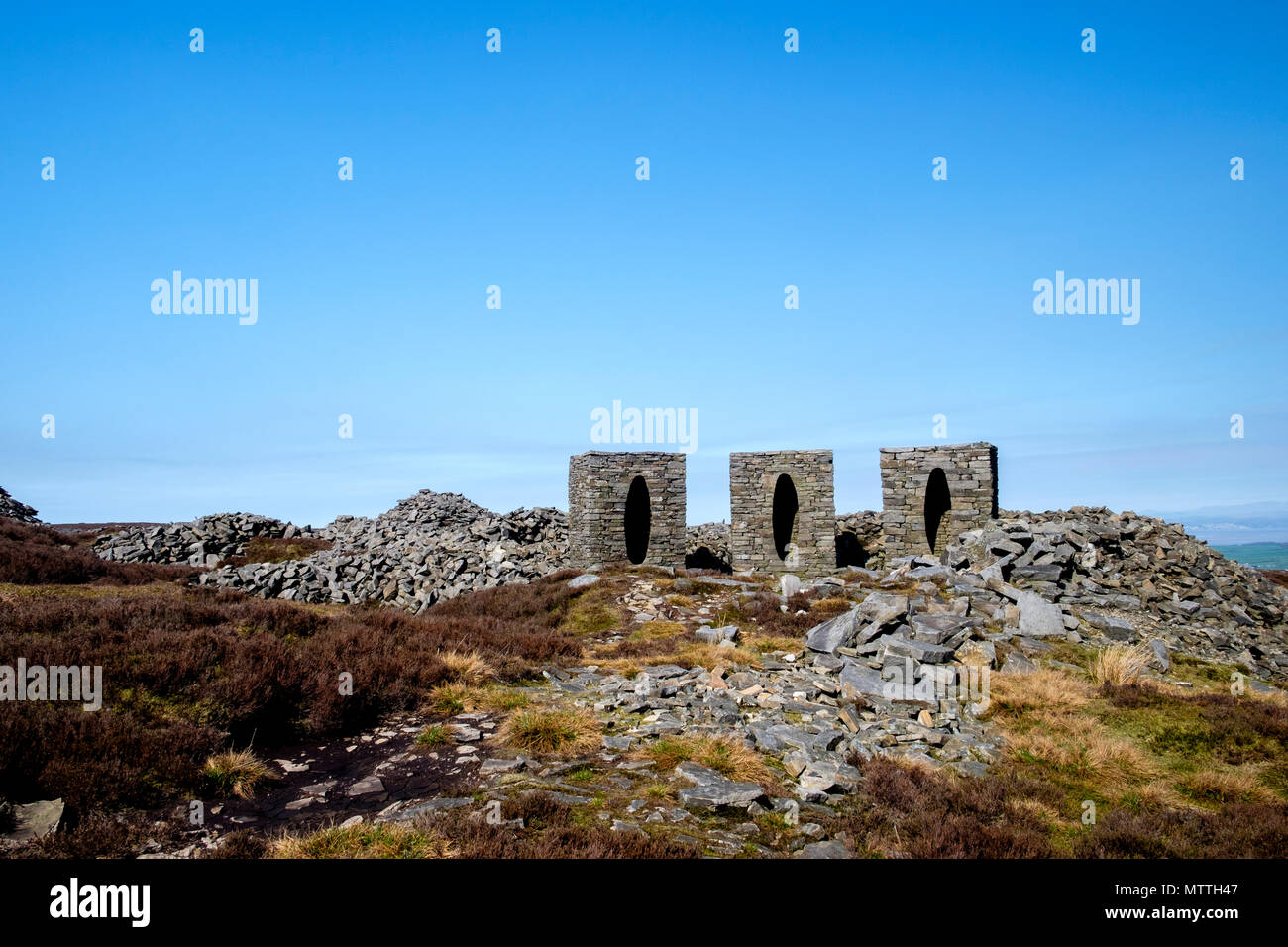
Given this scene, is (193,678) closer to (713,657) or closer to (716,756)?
(716,756)

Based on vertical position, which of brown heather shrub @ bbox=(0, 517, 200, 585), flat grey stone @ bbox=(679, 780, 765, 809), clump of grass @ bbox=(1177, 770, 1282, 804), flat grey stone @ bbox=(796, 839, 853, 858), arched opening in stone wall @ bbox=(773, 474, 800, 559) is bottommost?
clump of grass @ bbox=(1177, 770, 1282, 804)

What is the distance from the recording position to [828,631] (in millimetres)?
15250

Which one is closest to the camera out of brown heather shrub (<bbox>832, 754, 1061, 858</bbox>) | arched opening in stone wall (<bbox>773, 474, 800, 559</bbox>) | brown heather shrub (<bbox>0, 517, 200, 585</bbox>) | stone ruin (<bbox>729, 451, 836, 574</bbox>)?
brown heather shrub (<bbox>832, 754, 1061, 858</bbox>)

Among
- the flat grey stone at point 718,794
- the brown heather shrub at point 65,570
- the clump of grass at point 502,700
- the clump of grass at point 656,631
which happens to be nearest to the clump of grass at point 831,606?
the clump of grass at point 656,631

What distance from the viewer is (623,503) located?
2667cm

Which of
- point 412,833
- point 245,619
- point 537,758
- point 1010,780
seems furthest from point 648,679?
point 245,619

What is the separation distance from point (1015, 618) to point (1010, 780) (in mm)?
8045

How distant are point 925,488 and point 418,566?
18942mm

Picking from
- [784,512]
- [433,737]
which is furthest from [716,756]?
[784,512]

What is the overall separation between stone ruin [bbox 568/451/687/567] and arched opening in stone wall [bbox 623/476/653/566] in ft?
14.7

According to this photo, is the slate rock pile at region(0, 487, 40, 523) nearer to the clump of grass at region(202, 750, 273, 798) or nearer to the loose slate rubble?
the loose slate rubble

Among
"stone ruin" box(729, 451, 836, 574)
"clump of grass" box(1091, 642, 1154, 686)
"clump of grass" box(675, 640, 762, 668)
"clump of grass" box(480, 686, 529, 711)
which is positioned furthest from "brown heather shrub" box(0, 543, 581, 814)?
"stone ruin" box(729, 451, 836, 574)

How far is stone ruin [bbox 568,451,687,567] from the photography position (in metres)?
26.2

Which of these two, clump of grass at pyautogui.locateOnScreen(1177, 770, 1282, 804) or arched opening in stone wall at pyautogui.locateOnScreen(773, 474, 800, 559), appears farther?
arched opening in stone wall at pyautogui.locateOnScreen(773, 474, 800, 559)
